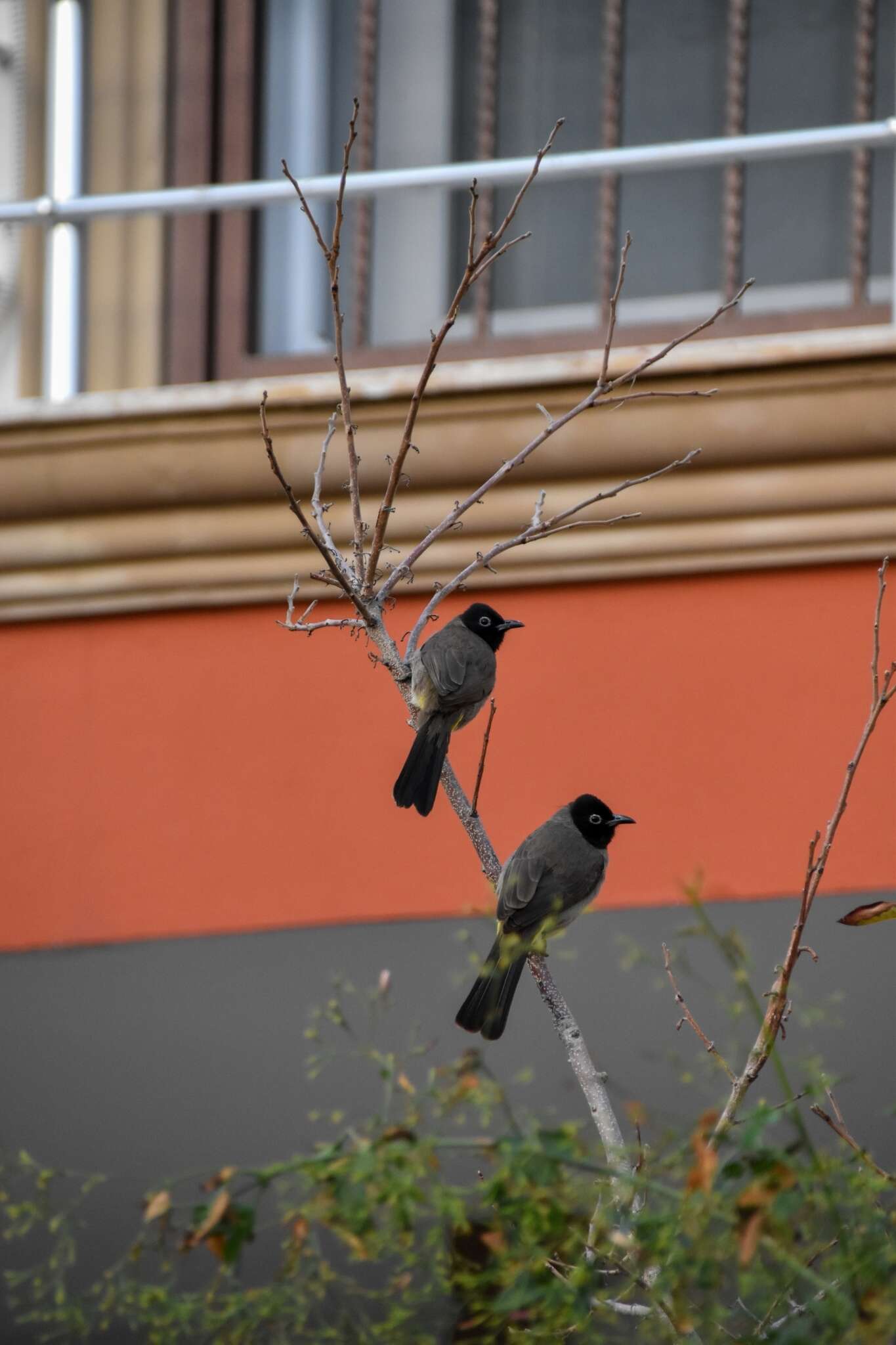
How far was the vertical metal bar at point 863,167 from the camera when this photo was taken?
4.48 metres

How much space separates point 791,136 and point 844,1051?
207 centimetres

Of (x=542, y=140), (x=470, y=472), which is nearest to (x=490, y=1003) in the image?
(x=470, y=472)

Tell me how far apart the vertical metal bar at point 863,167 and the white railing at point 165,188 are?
0.07 m

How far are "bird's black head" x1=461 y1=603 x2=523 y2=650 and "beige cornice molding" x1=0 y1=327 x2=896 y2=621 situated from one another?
500mm

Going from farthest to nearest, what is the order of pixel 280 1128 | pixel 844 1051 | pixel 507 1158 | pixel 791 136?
pixel 791 136
pixel 280 1128
pixel 844 1051
pixel 507 1158

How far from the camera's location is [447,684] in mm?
3309

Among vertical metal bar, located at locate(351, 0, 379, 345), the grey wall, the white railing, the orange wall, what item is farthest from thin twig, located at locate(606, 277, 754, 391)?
vertical metal bar, located at locate(351, 0, 379, 345)

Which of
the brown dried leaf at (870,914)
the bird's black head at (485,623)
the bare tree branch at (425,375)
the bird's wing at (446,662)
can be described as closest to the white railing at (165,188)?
the bird's black head at (485,623)

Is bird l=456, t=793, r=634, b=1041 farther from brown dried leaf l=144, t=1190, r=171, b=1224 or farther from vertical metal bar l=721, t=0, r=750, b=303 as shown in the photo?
vertical metal bar l=721, t=0, r=750, b=303

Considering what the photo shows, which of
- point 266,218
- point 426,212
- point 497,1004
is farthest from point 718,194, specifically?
point 497,1004

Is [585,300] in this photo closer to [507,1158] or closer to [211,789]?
[211,789]

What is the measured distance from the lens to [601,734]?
4.06m

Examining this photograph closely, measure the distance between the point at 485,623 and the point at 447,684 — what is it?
26cm

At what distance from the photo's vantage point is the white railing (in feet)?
14.4
